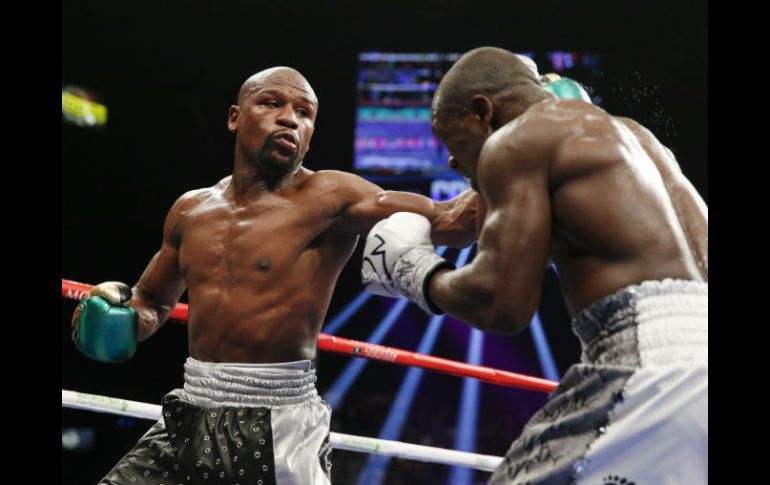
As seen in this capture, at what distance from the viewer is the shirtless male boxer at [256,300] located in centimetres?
185

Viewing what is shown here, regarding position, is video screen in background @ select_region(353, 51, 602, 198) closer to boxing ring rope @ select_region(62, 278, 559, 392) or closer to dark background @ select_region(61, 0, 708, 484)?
dark background @ select_region(61, 0, 708, 484)

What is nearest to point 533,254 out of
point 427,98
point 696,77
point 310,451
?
point 310,451

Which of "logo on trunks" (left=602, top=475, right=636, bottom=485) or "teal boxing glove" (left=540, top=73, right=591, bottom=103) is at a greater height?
"teal boxing glove" (left=540, top=73, right=591, bottom=103)

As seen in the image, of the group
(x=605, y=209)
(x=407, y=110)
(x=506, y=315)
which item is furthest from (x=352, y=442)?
(x=407, y=110)

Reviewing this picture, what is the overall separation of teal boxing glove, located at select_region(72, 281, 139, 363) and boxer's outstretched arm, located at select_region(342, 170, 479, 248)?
601 mm

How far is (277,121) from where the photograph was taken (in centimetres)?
214

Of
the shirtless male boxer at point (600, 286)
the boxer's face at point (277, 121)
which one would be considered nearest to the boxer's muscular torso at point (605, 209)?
the shirtless male boxer at point (600, 286)

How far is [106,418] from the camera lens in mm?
4582

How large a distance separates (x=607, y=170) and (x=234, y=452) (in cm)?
108

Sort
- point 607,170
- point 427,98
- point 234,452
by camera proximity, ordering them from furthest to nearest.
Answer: point 427,98
point 234,452
point 607,170

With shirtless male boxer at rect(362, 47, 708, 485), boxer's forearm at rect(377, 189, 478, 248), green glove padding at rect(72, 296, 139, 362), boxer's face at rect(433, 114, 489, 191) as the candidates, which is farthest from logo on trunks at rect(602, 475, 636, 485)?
green glove padding at rect(72, 296, 139, 362)

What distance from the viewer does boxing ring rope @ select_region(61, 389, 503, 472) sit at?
225cm

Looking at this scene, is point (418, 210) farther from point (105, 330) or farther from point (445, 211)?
point (105, 330)

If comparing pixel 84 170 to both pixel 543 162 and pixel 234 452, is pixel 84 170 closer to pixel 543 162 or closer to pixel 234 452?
pixel 234 452
